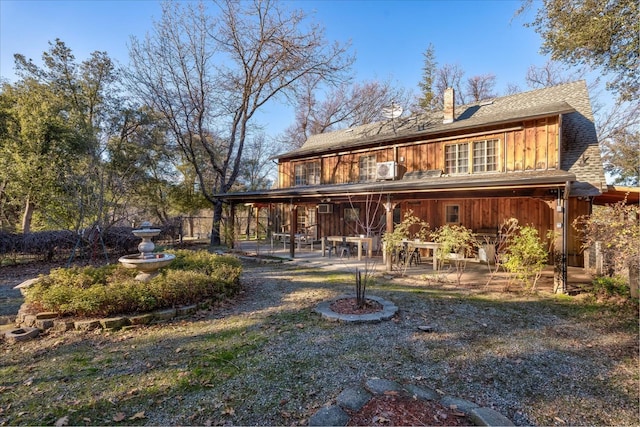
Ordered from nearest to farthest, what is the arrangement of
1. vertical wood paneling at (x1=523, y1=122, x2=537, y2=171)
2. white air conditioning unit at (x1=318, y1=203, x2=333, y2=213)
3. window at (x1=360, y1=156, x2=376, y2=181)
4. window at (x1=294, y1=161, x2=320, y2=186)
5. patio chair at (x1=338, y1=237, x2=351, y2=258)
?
vertical wood paneling at (x1=523, y1=122, x2=537, y2=171) → patio chair at (x1=338, y1=237, x2=351, y2=258) → window at (x1=360, y1=156, x2=376, y2=181) → white air conditioning unit at (x1=318, y1=203, x2=333, y2=213) → window at (x1=294, y1=161, x2=320, y2=186)

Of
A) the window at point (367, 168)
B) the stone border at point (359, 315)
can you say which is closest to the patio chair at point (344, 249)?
the window at point (367, 168)

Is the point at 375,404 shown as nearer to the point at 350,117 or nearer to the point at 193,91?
the point at 193,91

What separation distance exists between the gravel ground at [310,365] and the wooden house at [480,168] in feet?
10.6

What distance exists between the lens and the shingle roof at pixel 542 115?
9.21m

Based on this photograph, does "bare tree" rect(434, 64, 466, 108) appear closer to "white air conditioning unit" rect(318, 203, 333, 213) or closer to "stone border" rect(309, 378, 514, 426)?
"white air conditioning unit" rect(318, 203, 333, 213)

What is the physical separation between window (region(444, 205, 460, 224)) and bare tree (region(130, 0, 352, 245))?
10029 mm

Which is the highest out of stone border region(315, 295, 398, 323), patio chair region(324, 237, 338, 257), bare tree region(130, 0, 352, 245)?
bare tree region(130, 0, 352, 245)

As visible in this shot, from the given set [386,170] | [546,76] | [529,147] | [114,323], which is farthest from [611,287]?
[546,76]

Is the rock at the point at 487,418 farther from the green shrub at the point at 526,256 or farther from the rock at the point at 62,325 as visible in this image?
the rock at the point at 62,325

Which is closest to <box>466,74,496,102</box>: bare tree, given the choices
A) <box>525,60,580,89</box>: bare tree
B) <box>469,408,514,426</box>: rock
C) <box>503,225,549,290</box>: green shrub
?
<box>525,60,580,89</box>: bare tree

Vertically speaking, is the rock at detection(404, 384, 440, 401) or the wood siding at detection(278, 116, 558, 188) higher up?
the wood siding at detection(278, 116, 558, 188)

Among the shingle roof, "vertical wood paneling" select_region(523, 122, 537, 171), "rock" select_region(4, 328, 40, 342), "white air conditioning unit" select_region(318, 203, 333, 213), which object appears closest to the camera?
"rock" select_region(4, 328, 40, 342)

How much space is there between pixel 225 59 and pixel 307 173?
311 inches

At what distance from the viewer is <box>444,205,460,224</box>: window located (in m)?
12.4
